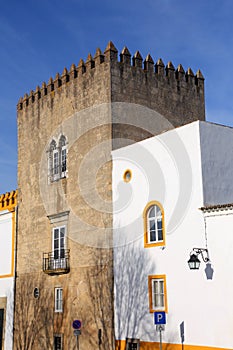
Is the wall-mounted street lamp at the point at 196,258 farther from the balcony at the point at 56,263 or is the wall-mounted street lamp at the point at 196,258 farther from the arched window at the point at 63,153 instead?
the arched window at the point at 63,153

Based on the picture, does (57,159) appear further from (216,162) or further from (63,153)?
(216,162)

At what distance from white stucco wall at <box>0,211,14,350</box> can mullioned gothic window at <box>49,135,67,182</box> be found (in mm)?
4457

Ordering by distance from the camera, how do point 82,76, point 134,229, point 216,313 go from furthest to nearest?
1. point 82,76
2. point 134,229
3. point 216,313

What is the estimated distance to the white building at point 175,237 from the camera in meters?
15.4

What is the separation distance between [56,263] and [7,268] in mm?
4803

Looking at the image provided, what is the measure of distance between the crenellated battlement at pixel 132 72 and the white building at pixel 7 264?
5.59 meters

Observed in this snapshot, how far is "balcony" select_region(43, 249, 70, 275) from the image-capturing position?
21531 millimetres

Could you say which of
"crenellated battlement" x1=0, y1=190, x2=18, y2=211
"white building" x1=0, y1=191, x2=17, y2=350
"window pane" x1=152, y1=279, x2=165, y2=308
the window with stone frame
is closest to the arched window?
"crenellated battlement" x1=0, y1=190, x2=18, y2=211

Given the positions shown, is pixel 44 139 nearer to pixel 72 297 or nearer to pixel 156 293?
pixel 72 297

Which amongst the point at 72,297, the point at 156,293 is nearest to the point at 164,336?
the point at 156,293

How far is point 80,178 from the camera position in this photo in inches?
854

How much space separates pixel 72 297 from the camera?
21.1 metres

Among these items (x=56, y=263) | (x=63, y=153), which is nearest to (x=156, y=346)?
(x=56, y=263)

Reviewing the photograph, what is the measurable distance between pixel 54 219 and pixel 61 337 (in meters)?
5.05
